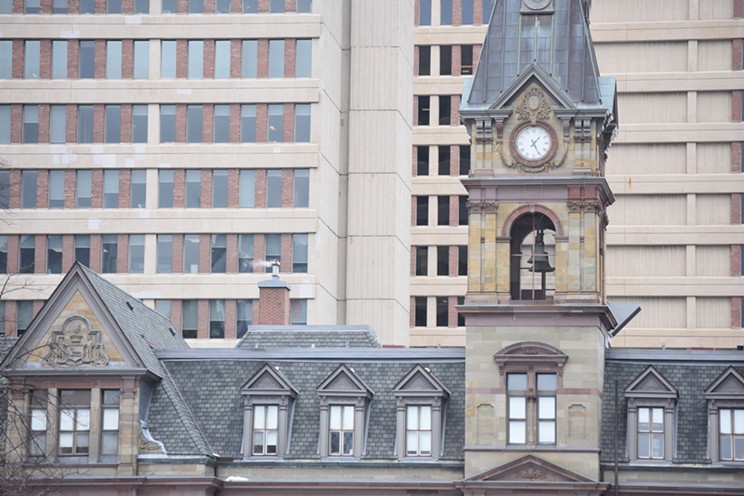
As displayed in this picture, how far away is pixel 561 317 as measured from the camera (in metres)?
80.2

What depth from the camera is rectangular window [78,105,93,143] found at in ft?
404

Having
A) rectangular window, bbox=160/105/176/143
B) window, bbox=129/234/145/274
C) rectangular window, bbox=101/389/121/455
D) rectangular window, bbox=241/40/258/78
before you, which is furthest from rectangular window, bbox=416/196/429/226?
rectangular window, bbox=101/389/121/455

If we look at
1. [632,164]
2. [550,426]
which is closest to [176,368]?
[550,426]

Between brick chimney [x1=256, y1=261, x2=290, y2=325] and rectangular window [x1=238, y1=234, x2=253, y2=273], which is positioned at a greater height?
rectangular window [x1=238, y1=234, x2=253, y2=273]

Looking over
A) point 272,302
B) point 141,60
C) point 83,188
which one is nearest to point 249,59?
point 141,60

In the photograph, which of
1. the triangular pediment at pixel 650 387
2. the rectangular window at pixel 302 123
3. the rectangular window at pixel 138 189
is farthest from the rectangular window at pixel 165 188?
the triangular pediment at pixel 650 387

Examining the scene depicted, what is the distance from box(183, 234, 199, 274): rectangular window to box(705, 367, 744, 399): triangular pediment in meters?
47.4

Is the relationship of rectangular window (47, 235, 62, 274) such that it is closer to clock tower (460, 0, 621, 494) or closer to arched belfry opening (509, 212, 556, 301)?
arched belfry opening (509, 212, 556, 301)

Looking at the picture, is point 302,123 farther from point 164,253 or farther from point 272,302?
point 272,302

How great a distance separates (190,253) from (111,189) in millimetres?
5722

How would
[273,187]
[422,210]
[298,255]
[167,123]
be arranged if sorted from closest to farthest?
[298,255] → [273,187] → [167,123] → [422,210]

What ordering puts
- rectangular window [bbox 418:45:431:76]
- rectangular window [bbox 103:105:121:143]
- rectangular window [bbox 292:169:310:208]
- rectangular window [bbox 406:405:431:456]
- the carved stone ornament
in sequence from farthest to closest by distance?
rectangular window [bbox 418:45:431:76] → rectangular window [bbox 103:105:121:143] → rectangular window [bbox 292:169:310:208] → rectangular window [bbox 406:405:431:456] → the carved stone ornament

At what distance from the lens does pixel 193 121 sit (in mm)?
122938

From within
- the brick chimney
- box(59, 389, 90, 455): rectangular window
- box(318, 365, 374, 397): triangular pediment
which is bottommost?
box(59, 389, 90, 455): rectangular window
